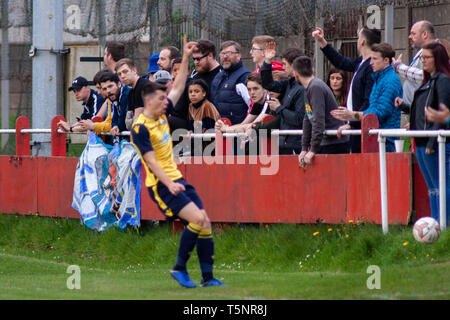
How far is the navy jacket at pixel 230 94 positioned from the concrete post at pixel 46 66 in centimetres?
452

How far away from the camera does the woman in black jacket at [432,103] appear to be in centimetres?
1032

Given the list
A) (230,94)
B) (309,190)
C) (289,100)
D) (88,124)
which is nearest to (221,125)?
(230,94)

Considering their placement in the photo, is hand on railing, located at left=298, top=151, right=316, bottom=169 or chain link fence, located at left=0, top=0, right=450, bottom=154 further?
chain link fence, located at left=0, top=0, right=450, bottom=154

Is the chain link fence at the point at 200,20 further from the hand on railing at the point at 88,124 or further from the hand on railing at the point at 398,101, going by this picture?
the hand on railing at the point at 398,101

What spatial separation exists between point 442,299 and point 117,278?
4.25 meters

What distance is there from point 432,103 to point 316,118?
1577 mm

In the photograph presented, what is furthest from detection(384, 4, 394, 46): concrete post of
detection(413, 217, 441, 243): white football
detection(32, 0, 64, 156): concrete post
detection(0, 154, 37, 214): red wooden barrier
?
detection(0, 154, 37, 214): red wooden barrier

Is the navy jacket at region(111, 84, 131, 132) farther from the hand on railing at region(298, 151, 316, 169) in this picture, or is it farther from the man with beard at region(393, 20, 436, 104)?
the man with beard at region(393, 20, 436, 104)

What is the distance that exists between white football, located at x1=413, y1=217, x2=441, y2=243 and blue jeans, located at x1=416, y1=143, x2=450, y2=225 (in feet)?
2.05

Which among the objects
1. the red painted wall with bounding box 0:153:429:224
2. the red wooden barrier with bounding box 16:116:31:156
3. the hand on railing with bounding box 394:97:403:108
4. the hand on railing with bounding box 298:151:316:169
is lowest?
the red painted wall with bounding box 0:153:429:224

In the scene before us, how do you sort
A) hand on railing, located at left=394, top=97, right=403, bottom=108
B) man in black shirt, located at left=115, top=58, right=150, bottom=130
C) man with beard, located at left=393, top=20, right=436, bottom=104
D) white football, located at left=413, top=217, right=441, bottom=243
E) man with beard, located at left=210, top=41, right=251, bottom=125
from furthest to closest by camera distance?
man in black shirt, located at left=115, top=58, right=150, bottom=130 < man with beard, located at left=210, top=41, right=251, bottom=125 < man with beard, located at left=393, top=20, right=436, bottom=104 < hand on railing, located at left=394, top=97, right=403, bottom=108 < white football, located at left=413, top=217, right=441, bottom=243

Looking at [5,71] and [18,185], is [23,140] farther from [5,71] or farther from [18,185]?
[5,71]

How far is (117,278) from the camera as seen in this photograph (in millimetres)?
11086

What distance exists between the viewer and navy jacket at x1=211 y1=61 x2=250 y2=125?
504 inches
